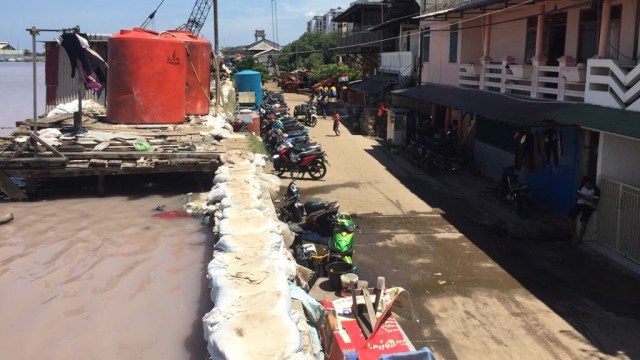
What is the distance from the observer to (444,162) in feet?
58.5

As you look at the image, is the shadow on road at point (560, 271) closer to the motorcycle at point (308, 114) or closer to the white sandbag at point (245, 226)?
the white sandbag at point (245, 226)

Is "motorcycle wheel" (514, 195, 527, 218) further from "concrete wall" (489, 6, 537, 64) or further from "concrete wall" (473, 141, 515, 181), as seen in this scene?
"concrete wall" (489, 6, 537, 64)

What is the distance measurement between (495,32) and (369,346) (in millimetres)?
14268

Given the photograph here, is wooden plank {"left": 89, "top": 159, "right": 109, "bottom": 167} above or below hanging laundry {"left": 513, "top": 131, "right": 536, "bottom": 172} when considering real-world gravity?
below

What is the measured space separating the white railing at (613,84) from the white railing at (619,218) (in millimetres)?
1468

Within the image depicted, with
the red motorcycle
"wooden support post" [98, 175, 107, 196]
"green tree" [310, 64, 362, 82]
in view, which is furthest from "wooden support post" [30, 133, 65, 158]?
"green tree" [310, 64, 362, 82]

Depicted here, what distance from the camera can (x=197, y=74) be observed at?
1461cm

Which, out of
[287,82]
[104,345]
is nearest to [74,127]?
[104,345]

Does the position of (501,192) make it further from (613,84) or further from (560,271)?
(560,271)

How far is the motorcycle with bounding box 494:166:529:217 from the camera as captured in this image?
42.1ft

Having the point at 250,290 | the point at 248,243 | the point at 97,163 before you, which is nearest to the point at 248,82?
the point at 97,163

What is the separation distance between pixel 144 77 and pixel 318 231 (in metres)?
5.11

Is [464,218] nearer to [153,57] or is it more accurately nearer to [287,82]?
[153,57]

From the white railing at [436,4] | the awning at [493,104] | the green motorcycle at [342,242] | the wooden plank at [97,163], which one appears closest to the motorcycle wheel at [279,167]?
the awning at [493,104]
